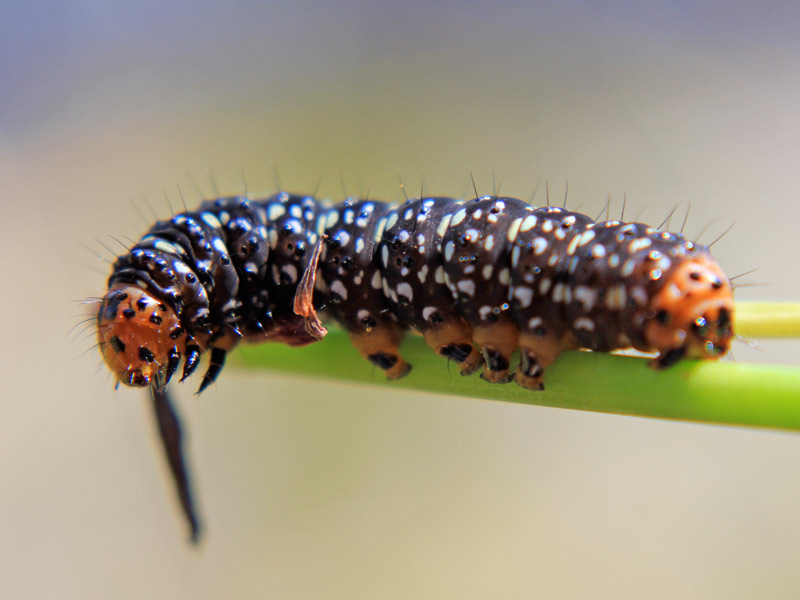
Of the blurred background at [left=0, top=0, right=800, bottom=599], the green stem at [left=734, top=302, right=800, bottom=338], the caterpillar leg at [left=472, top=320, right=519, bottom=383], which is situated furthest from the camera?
the blurred background at [left=0, top=0, right=800, bottom=599]

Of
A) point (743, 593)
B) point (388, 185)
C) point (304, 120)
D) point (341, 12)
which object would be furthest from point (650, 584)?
point (341, 12)

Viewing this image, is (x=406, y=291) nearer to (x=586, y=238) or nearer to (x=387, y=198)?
(x=586, y=238)

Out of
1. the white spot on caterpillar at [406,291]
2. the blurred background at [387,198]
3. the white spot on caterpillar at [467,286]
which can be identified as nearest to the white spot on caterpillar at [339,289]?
the white spot on caterpillar at [406,291]

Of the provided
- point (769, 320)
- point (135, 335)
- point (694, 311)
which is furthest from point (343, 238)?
point (769, 320)

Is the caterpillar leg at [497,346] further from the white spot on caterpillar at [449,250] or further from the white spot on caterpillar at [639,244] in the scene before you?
the white spot on caterpillar at [639,244]

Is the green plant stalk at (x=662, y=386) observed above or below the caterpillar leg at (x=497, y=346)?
above

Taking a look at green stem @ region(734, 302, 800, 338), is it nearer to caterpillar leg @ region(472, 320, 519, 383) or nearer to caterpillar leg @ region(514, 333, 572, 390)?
caterpillar leg @ region(514, 333, 572, 390)

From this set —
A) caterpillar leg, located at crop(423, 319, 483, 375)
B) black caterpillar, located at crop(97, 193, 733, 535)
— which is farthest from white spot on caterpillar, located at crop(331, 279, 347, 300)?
caterpillar leg, located at crop(423, 319, 483, 375)
